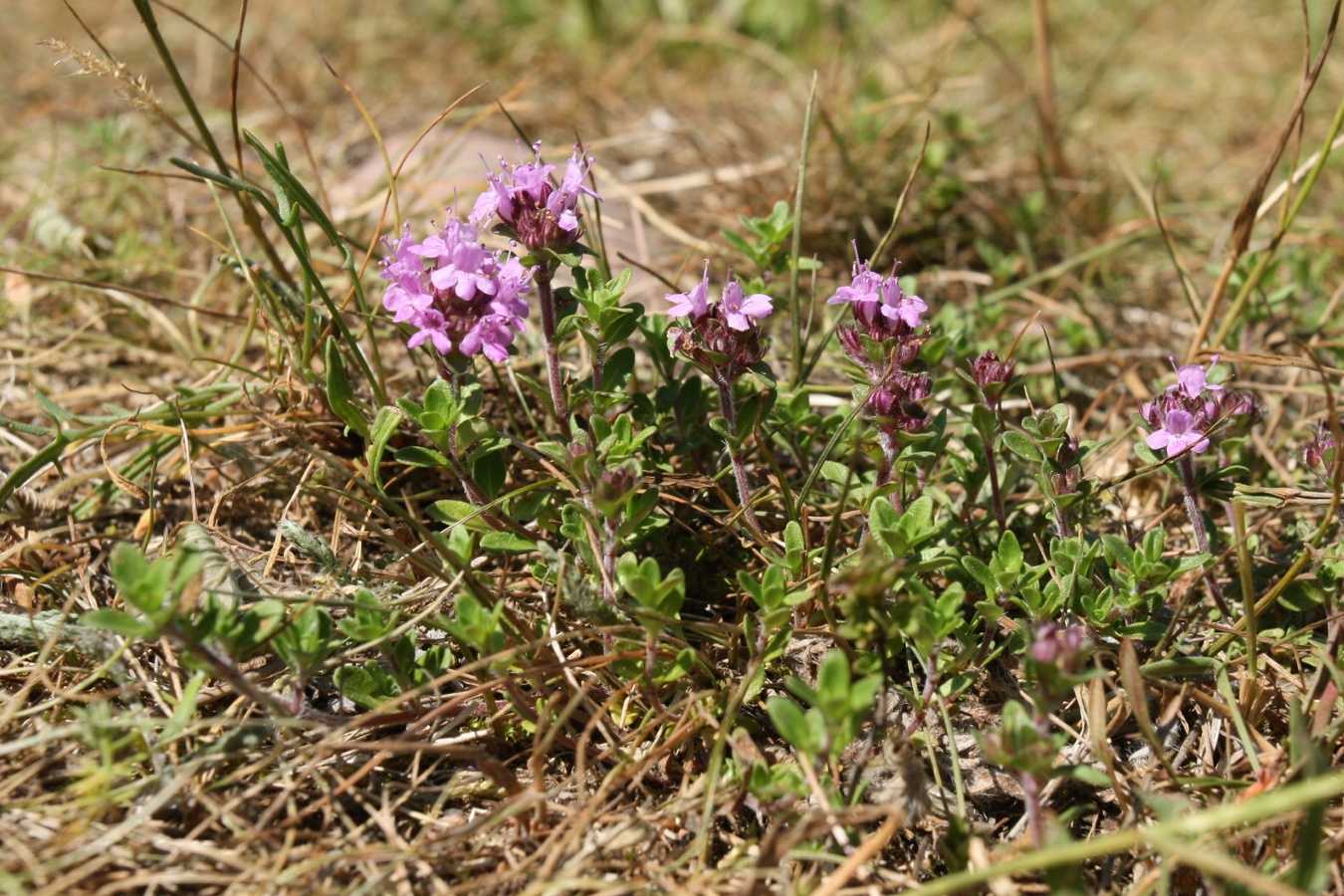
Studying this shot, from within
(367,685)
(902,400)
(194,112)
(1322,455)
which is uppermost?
(194,112)

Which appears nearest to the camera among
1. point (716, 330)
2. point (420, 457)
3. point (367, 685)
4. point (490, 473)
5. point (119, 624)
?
point (119, 624)

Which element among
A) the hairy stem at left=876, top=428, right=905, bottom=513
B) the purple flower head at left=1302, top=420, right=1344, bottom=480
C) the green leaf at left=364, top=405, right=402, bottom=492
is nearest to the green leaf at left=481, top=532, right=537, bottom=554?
the green leaf at left=364, top=405, right=402, bottom=492

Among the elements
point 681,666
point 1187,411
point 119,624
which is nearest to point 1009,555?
point 1187,411

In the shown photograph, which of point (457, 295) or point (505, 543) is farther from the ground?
point (457, 295)

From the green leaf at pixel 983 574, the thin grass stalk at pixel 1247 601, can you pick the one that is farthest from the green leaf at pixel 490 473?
the thin grass stalk at pixel 1247 601

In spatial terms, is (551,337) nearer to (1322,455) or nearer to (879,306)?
(879,306)

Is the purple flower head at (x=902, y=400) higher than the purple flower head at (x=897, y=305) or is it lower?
lower

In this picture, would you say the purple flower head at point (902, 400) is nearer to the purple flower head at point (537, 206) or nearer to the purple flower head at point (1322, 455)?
the purple flower head at point (537, 206)

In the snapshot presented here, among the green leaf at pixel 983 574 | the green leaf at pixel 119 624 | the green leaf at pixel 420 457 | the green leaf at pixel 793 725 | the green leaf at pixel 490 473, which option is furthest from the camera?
the green leaf at pixel 490 473
